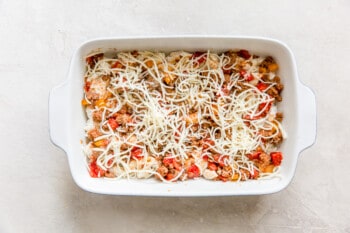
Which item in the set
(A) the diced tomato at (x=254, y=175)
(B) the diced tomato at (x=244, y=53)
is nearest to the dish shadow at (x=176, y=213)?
(A) the diced tomato at (x=254, y=175)

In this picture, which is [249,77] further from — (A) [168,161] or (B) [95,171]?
(B) [95,171]

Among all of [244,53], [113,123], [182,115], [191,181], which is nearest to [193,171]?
[191,181]

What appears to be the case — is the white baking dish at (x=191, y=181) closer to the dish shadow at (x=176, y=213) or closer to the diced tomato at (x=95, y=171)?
the diced tomato at (x=95, y=171)

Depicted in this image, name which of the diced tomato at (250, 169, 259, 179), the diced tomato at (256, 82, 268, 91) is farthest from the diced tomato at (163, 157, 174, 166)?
the diced tomato at (256, 82, 268, 91)

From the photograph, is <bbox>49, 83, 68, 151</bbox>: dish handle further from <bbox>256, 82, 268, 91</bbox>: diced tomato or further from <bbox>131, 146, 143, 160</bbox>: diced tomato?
<bbox>256, 82, 268, 91</bbox>: diced tomato

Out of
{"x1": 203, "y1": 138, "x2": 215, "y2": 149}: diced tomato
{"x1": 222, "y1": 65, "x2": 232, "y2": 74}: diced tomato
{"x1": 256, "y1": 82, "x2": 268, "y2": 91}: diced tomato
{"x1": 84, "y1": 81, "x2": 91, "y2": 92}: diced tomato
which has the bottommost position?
{"x1": 203, "y1": 138, "x2": 215, "y2": 149}: diced tomato

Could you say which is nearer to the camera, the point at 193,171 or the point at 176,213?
the point at 193,171

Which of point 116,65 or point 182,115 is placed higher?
point 116,65
